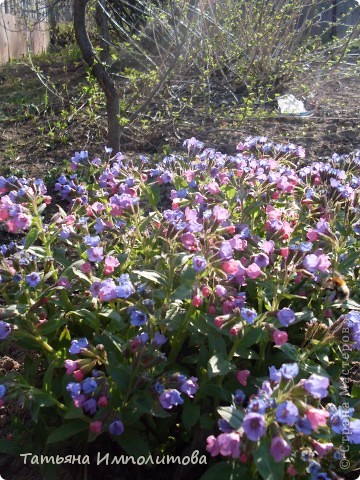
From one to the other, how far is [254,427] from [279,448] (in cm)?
9

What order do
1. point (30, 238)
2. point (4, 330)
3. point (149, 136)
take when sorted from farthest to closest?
1. point (149, 136)
2. point (30, 238)
3. point (4, 330)

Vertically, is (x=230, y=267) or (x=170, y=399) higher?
(x=230, y=267)

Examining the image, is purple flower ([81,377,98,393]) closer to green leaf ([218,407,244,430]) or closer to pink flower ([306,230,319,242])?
green leaf ([218,407,244,430])

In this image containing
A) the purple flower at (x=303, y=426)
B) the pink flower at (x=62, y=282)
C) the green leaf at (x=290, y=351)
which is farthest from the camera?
the pink flower at (x=62, y=282)

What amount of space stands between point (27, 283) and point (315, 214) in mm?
1193

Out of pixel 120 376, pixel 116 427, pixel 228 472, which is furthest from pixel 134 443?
pixel 228 472

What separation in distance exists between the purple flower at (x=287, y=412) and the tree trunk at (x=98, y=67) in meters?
2.93

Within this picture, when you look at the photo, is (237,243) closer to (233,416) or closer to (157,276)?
(157,276)

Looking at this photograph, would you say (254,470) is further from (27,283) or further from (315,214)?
(315,214)

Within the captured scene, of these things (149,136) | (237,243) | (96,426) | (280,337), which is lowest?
(149,136)

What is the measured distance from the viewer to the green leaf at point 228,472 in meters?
1.46

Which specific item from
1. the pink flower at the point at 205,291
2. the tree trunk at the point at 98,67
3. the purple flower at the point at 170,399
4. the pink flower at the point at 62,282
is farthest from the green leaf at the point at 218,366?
the tree trunk at the point at 98,67

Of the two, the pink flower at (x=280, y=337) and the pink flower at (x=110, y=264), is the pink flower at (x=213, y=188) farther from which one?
the pink flower at (x=280, y=337)

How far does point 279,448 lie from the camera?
1.28 m
